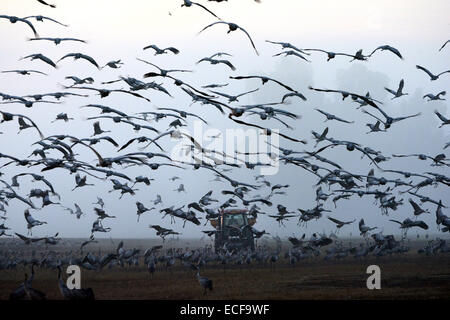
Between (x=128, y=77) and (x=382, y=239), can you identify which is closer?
(x=128, y=77)

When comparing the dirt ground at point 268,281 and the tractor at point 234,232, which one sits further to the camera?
the tractor at point 234,232

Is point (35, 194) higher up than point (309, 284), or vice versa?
point (35, 194)

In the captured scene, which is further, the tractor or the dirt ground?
the tractor

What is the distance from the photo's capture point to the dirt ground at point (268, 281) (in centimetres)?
2280

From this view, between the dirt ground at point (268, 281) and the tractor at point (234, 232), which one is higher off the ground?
the tractor at point (234, 232)

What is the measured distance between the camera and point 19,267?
39219 millimetres

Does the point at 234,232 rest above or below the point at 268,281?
above

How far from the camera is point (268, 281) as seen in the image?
90.0 ft

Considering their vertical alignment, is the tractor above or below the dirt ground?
above

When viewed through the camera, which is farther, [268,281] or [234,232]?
[234,232]

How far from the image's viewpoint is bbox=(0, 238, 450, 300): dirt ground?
2280 centimetres
